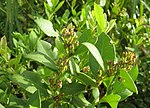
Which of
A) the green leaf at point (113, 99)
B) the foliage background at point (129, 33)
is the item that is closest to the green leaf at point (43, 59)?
the green leaf at point (113, 99)

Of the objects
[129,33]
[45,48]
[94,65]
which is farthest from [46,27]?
[129,33]

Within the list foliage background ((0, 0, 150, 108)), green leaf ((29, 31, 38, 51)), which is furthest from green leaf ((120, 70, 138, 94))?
foliage background ((0, 0, 150, 108))

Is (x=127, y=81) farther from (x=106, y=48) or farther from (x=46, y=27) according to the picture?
(x=46, y=27)

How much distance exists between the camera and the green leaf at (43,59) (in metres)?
0.97

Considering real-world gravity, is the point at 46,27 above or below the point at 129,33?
above

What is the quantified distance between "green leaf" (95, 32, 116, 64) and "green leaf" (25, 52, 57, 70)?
0.11 m

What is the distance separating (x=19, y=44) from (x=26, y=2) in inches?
20.8

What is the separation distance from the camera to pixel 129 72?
3.27 ft

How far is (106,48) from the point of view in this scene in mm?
972

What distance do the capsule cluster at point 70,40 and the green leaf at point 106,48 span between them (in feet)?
0.17

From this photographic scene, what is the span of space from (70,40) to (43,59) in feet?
0.27

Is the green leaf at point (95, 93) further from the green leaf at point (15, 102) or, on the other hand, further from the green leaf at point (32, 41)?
the green leaf at point (32, 41)

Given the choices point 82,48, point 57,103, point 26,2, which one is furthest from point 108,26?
point 26,2

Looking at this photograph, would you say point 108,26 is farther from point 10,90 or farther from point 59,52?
point 10,90
